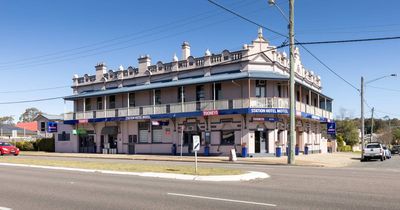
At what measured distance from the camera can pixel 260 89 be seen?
36.9 m

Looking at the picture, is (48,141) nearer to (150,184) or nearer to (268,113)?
(268,113)

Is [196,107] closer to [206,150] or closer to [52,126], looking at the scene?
[206,150]

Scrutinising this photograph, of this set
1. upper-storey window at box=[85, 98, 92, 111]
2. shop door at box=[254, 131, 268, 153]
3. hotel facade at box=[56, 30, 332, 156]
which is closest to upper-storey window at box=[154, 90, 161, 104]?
hotel facade at box=[56, 30, 332, 156]

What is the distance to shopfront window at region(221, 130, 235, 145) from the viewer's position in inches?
1446

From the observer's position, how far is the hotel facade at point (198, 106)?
36062mm

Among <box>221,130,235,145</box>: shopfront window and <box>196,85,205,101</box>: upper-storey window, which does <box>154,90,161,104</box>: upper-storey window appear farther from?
<box>221,130,235,145</box>: shopfront window

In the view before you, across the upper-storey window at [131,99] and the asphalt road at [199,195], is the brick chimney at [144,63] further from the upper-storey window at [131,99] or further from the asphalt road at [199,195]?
the asphalt road at [199,195]

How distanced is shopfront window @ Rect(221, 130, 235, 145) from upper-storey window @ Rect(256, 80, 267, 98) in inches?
157

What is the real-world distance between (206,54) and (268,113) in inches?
326

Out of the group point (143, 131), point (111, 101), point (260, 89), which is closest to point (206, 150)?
point (260, 89)

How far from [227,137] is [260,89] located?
5.06m

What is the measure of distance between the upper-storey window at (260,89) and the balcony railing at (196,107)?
48.0 inches

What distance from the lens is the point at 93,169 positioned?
828 inches

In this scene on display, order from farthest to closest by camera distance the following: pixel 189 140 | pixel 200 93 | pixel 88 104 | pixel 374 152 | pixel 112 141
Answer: pixel 88 104 < pixel 112 141 < pixel 189 140 < pixel 200 93 < pixel 374 152
